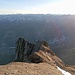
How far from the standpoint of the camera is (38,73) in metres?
20.5

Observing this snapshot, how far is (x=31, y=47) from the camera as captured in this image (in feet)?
157

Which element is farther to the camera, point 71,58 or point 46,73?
point 71,58

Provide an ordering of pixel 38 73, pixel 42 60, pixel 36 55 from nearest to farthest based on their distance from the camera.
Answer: pixel 38 73
pixel 42 60
pixel 36 55

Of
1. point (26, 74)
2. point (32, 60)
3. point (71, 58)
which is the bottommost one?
point (71, 58)

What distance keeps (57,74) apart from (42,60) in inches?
317

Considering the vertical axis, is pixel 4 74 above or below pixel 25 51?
above

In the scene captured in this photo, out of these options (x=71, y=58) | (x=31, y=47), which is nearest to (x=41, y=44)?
(x=31, y=47)

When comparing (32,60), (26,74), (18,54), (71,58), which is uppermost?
(26,74)

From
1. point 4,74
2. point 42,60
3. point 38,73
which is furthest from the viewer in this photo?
point 42,60

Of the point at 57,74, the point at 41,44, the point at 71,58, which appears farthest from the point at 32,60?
the point at 71,58

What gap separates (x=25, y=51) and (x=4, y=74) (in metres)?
30.3

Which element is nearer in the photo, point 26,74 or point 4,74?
point 4,74

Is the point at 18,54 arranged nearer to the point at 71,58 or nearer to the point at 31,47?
the point at 31,47

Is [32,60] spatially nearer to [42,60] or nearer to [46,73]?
[42,60]
